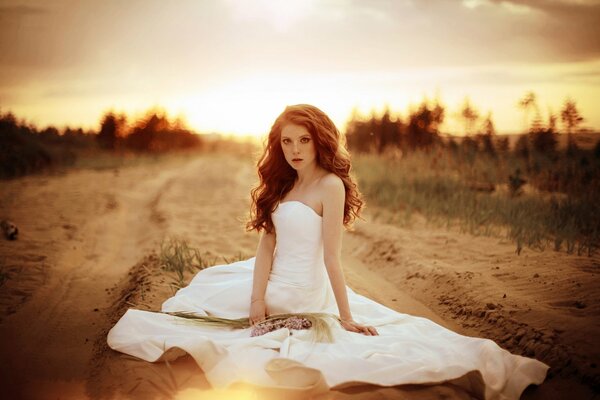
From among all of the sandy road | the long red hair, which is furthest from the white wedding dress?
the sandy road

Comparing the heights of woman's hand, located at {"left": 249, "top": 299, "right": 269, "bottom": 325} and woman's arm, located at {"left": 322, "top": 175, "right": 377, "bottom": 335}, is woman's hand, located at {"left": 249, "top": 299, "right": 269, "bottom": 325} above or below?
below

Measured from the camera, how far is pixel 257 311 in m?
3.39

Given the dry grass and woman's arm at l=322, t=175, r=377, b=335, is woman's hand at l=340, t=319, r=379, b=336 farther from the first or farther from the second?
the dry grass

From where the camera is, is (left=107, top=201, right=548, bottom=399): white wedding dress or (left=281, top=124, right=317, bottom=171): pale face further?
(left=281, top=124, right=317, bottom=171): pale face

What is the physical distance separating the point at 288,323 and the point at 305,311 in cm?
32

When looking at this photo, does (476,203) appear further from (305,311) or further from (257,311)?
(257,311)

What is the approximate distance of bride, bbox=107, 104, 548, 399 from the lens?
2.66m

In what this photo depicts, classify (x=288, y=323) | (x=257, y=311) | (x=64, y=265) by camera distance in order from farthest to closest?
(x=64, y=265)
(x=257, y=311)
(x=288, y=323)

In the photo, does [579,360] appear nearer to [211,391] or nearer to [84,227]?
[211,391]

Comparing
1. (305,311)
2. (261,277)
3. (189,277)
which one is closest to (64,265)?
(189,277)

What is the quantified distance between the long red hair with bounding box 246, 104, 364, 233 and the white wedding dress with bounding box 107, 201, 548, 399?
0.24 m

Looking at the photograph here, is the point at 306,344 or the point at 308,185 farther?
the point at 308,185

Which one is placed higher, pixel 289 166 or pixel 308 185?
pixel 289 166

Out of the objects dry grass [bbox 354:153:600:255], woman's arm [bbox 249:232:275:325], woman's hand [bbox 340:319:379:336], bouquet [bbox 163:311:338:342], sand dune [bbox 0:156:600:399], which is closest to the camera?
sand dune [bbox 0:156:600:399]
